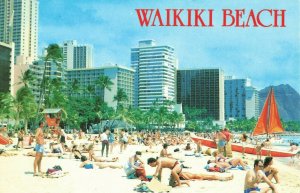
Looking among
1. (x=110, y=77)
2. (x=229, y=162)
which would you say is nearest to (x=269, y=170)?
(x=229, y=162)

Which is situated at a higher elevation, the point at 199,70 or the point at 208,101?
the point at 199,70

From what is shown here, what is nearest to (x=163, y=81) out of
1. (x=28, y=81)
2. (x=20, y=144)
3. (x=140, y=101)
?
(x=140, y=101)

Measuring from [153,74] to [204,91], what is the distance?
22300 mm

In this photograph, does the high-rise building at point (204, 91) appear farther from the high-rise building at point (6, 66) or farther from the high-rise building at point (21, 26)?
the high-rise building at point (6, 66)

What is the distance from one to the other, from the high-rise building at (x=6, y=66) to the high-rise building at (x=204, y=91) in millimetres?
81731

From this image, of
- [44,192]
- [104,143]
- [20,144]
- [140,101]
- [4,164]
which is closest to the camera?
[44,192]

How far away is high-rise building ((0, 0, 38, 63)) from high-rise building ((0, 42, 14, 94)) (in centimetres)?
6712

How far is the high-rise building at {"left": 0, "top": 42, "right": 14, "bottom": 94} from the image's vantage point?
310 feet

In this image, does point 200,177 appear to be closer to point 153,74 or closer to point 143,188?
point 143,188

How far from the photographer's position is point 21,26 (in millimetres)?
166875

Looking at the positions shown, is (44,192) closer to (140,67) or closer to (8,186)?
(8,186)

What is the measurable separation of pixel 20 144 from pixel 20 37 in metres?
150

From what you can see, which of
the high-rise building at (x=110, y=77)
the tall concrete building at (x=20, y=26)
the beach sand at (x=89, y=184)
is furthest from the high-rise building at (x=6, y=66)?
the beach sand at (x=89, y=184)

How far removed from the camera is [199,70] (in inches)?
6673
